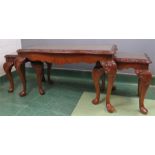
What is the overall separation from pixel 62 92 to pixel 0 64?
38.2 inches

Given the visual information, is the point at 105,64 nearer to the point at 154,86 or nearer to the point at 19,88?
the point at 154,86

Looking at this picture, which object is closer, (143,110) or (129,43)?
(143,110)

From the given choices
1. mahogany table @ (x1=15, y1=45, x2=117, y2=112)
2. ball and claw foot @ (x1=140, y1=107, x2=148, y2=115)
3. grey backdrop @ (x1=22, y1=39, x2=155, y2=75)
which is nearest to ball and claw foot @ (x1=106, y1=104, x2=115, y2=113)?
mahogany table @ (x1=15, y1=45, x2=117, y2=112)

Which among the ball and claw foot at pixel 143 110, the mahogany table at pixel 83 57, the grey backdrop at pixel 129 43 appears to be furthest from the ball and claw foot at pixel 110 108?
the grey backdrop at pixel 129 43

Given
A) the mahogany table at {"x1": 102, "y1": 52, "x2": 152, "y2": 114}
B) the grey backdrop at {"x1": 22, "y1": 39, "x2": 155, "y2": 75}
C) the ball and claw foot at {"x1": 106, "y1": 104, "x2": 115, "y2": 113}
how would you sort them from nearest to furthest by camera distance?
the mahogany table at {"x1": 102, "y1": 52, "x2": 152, "y2": 114}
the ball and claw foot at {"x1": 106, "y1": 104, "x2": 115, "y2": 113}
the grey backdrop at {"x1": 22, "y1": 39, "x2": 155, "y2": 75}

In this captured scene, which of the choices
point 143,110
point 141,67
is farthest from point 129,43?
point 143,110

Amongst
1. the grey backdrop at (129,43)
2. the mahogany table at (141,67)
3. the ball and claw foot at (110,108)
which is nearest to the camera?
the mahogany table at (141,67)

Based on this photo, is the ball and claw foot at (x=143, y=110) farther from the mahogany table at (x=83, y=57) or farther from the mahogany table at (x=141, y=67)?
the mahogany table at (x=83, y=57)

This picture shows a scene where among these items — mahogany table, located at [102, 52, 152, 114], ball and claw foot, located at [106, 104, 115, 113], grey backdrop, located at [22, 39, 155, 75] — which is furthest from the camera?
grey backdrop, located at [22, 39, 155, 75]

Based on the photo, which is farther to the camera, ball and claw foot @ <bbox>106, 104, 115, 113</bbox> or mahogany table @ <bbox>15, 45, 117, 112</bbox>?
ball and claw foot @ <bbox>106, 104, 115, 113</bbox>

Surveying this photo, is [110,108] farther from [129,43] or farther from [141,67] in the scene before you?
[129,43]

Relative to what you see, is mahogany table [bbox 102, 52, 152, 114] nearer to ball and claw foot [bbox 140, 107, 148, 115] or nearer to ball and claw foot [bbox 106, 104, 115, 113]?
ball and claw foot [bbox 140, 107, 148, 115]

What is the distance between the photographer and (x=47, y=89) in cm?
233

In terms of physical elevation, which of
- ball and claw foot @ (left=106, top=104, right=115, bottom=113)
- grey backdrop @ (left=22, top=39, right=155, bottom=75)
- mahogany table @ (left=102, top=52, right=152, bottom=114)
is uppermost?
grey backdrop @ (left=22, top=39, right=155, bottom=75)
